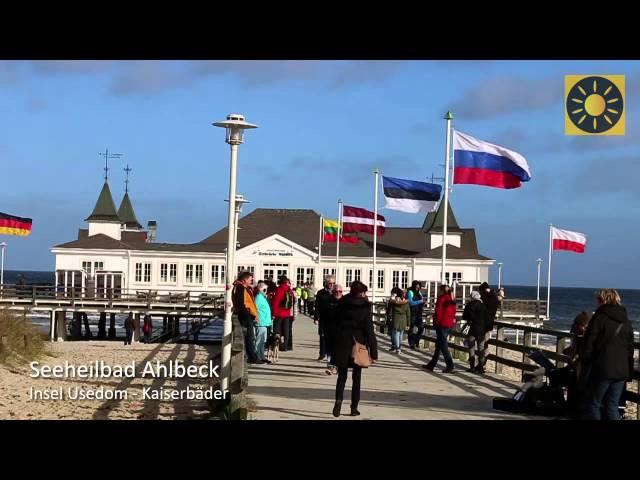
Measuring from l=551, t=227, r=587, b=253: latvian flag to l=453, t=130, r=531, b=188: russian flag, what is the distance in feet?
76.1

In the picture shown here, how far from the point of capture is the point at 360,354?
12.5 meters

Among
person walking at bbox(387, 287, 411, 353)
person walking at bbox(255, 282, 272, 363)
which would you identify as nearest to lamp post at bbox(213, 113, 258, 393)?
person walking at bbox(255, 282, 272, 363)

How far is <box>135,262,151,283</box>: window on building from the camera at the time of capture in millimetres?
69750

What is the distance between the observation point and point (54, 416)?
14844 millimetres

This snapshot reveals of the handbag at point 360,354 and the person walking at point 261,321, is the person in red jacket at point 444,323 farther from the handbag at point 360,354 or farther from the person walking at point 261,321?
the handbag at point 360,354

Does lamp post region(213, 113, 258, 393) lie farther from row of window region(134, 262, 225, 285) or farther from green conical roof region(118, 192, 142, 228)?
green conical roof region(118, 192, 142, 228)

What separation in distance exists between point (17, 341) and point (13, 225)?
103 feet

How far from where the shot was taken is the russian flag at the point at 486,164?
25.1m

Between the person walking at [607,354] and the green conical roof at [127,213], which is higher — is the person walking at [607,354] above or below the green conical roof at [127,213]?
below

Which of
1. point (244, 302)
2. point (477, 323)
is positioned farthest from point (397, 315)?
point (244, 302)

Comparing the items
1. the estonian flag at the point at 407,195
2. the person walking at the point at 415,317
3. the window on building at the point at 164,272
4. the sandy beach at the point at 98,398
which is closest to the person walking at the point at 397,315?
the person walking at the point at 415,317

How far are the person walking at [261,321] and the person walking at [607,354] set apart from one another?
884 centimetres
